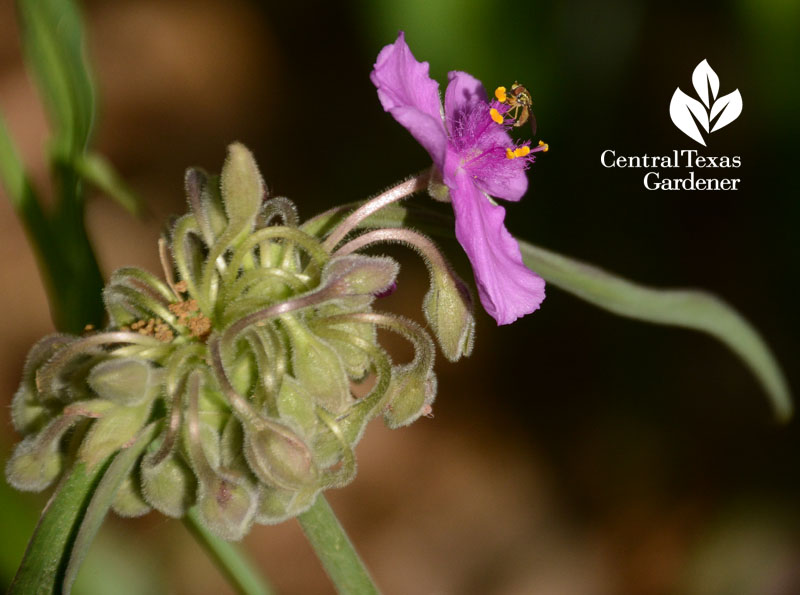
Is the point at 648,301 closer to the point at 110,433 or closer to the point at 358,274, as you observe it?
the point at 358,274

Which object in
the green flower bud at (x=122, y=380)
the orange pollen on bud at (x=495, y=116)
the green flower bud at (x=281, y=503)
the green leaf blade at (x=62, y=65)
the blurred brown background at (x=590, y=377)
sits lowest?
the blurred brown background at (x=590, y=377)

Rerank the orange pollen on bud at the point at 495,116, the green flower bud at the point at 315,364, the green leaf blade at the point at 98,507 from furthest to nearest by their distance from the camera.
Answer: the orange pollen on bud at the point at 495,116 → the green flower bud at the point at 315,364 → the green leaf blade at the point at 98,507

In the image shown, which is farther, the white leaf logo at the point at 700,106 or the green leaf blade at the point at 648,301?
the white leaf logo at the point at 700,106

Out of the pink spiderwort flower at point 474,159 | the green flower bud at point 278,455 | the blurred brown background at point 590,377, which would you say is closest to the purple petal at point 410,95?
the pink spiderwort flower at point 474,159

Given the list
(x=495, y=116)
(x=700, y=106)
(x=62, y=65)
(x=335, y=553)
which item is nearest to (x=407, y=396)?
(x=335, y=553)

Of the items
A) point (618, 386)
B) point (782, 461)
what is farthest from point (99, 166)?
point (782, 461)

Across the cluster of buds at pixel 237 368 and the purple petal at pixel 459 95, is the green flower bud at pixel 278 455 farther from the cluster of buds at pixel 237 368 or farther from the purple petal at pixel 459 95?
the purple petal at pixel 459 95

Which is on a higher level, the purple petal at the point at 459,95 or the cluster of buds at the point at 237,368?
the purple petal at the point at 459,95

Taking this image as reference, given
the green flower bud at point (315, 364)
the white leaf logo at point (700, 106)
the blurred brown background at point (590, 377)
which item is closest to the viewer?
the green flower bud at point (315, 364)
